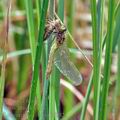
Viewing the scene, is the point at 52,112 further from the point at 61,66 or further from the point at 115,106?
the point at 115,106

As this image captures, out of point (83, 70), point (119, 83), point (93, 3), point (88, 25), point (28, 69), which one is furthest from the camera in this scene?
point (88, 25)

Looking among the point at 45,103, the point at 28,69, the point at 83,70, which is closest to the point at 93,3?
the point at 45,103
